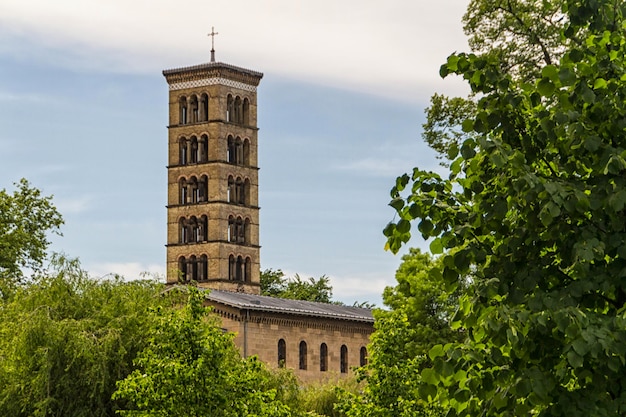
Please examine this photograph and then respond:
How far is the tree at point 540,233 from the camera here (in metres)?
10.4

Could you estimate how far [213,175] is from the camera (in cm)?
11275

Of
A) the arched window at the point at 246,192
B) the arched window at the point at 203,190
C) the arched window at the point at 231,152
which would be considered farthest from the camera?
the arched window at the point at 246,192

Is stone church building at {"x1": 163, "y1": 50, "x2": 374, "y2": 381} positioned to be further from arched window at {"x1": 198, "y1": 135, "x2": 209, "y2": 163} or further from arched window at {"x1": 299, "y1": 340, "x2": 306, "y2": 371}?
arched window at {"x1": 299, "y1": 340, "x2": 306, "y2": 371}

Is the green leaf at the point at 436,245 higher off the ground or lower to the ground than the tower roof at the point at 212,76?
lower

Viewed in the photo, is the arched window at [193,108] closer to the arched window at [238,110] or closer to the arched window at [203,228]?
the arched window at [238,110]

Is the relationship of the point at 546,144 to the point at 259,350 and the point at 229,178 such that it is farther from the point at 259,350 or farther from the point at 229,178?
the point at 229,178

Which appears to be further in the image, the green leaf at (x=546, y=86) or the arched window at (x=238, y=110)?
the arched window at (x=238, y=110)

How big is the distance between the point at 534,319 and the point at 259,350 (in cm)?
7280

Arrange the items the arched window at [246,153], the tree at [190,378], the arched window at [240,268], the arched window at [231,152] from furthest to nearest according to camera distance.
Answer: the arched window at [246,153], the arched window at [231,152], the arched window at [240,268], the tree at [190,378]

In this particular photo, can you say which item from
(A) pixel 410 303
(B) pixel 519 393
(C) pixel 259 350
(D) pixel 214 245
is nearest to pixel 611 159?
(B) pixel 519 393

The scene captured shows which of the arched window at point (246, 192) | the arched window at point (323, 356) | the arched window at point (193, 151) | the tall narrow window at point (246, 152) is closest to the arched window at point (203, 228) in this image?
the arched window at point (246, 192)

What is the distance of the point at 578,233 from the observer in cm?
1091

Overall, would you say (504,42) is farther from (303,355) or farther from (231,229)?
(231,229)

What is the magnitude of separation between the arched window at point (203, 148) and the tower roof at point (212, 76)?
180 inches
